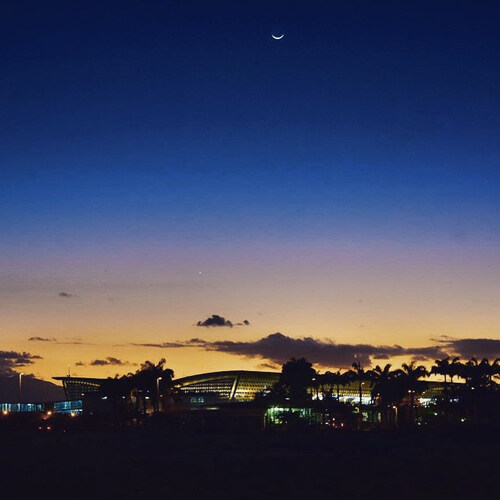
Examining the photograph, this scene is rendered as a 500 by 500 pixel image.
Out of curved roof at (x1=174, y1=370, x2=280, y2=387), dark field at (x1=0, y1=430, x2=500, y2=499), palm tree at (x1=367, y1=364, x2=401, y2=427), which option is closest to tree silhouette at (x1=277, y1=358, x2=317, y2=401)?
palm tree at (x1=367, y1=364, x2=401, y2=427)

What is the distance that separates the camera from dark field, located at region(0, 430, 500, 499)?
95.9ft

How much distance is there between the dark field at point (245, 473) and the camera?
95.9 ft

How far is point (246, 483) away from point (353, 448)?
2731 centimetres

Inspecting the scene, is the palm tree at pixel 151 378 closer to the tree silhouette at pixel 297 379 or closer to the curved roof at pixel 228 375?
the tree silhouette at pixel 297 379

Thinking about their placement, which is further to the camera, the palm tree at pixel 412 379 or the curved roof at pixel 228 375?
the curved roof at pixel 228 375

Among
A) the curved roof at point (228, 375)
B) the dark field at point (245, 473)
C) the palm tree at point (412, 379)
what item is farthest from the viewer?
the curved roof at point (228, 375)

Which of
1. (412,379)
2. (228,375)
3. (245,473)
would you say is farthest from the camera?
(228,375)

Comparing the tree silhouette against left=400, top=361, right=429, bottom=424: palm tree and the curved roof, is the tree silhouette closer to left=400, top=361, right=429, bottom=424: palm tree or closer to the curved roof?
left=400, top=361, right=429, bottom=424: palm tree

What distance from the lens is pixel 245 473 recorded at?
119ft

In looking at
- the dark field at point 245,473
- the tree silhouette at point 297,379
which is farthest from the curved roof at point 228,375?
the dark field at point 245,473

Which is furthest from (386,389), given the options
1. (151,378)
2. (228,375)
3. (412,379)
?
(228,375)

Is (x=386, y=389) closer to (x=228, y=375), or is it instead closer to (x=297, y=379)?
(x=297, y=379)

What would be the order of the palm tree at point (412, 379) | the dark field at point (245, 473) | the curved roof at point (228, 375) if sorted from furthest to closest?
Answer: the curved roof at point (228, 375)
the palm tree at point (412, 379)
the dark field at point (245, 473)

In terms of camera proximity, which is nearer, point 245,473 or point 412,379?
point 245,473
